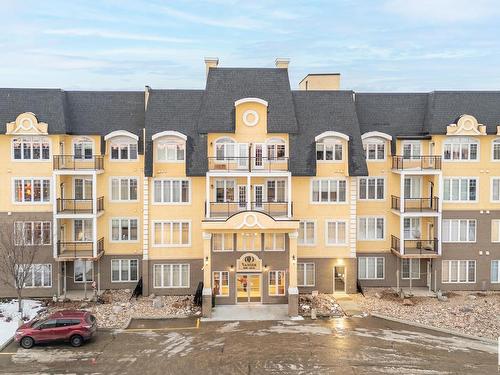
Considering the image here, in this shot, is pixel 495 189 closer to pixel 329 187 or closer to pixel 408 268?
pixel 408 268

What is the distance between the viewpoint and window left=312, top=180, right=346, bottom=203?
3456cm

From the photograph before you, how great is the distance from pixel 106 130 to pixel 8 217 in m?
8.49

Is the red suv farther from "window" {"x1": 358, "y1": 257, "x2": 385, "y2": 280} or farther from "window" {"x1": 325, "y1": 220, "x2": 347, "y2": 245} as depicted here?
"window" {"x1": 358, "y1": 257, "x2": 385, "y2": 280}

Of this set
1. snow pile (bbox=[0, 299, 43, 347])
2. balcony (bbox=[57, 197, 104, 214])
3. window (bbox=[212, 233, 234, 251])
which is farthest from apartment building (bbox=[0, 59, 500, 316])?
snow pile (bbox=[0, 299, 43, 347])

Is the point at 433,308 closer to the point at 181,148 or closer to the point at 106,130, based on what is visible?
the point at 181,148

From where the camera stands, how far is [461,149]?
3534 centimetres

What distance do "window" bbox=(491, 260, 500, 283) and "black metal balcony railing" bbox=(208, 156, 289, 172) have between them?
16.2m

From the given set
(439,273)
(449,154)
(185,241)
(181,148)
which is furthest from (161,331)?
(449,154)

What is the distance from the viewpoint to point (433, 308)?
104ft

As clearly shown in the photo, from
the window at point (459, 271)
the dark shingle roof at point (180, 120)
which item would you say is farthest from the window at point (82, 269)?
the window at point (459, 271)

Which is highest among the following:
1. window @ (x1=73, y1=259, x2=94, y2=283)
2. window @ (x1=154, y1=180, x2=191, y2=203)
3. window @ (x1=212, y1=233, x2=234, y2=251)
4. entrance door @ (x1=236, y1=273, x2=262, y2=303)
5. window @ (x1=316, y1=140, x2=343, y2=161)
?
window @ (x1=316, y1=140, x2=343, y2=161)

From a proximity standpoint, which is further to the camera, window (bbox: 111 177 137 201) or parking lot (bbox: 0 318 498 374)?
window (bbox: 111 177 137 201)

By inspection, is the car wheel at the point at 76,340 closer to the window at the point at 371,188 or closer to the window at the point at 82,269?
the window at the point at 82,269

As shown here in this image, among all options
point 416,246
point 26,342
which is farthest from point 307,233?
point 26,342
